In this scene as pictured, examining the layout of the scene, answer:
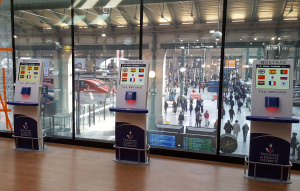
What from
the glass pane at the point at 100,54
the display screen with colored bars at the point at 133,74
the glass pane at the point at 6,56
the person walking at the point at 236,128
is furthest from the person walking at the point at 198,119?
the glass pane at the point at 6,56

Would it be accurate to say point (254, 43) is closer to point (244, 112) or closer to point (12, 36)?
point (244, 112)

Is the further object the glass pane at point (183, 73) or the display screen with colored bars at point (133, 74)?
the glass pane at point (183, 73)

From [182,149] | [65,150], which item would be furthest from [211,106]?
[65,150]

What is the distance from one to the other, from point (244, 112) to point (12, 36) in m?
5.60

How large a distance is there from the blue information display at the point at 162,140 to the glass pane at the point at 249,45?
42.2 inches

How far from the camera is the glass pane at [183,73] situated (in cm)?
509

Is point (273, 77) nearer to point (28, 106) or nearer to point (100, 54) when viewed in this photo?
point (100, 54)

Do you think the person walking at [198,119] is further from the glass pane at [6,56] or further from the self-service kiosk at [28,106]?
the glass pane at [6,56]

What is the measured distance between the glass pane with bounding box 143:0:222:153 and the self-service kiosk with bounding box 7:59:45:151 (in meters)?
2.28

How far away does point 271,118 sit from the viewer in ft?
12.7

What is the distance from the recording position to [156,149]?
5281mm

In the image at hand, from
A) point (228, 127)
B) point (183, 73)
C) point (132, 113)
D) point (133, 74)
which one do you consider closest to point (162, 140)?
point (132, 113)

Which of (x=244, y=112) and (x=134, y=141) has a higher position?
(x=244, y=112)

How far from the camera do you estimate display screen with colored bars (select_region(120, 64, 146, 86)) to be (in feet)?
15.3
